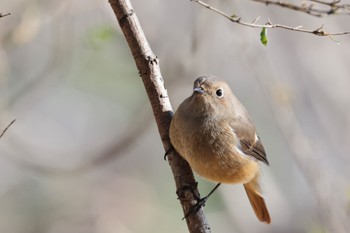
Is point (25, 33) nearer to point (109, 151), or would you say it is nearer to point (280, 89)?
point (109, 151)

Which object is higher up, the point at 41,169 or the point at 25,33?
the point at 25,33

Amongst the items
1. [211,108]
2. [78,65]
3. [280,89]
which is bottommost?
[211,108]

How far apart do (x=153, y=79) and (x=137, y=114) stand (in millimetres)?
2957

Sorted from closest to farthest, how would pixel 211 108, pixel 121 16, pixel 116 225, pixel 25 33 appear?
pixel 121 16 < pixel 211 108 < pixel 25 33 < pixel 116 225

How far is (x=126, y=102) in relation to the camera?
7.96 meters

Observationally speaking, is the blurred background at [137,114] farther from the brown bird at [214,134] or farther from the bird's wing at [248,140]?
the brown bird at [214,134]

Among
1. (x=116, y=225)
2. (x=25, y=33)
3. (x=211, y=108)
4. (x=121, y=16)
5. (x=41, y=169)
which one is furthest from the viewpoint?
(x=116, y=225)

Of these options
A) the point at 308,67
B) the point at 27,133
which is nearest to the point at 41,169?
the point at 27,133

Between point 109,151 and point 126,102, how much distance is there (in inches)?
79.9

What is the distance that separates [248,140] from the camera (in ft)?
14.8

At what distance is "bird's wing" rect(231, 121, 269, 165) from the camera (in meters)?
4.39

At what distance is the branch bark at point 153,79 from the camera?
3.43 meters

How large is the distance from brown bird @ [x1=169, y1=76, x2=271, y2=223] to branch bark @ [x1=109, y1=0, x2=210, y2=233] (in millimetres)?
227

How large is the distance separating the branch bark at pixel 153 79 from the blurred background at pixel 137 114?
82.4 inches
